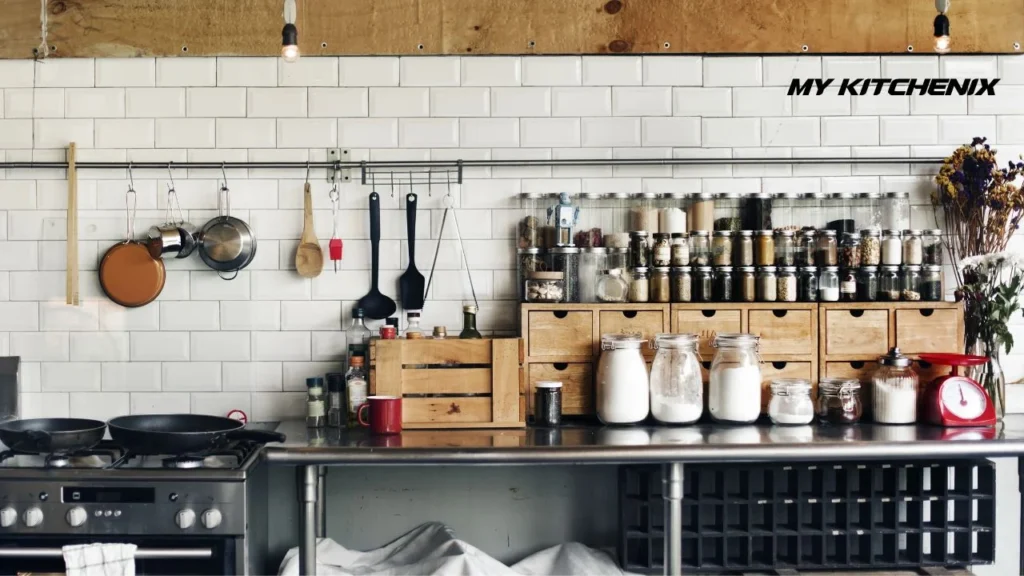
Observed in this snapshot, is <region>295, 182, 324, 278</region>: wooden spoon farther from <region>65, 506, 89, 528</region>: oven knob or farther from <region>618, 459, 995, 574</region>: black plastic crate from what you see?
<region>618, 459, 995, 574</region>: black plastic crate

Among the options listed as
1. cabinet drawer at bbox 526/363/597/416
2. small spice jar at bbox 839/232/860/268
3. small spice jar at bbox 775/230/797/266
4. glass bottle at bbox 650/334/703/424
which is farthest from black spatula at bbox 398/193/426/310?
small spice jar at bbox 839/232/860/268

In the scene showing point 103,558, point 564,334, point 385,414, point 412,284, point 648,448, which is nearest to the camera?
point 103,558

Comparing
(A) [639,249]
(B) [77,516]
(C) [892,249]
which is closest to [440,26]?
(A) [639,249]

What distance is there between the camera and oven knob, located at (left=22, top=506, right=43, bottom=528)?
263cm

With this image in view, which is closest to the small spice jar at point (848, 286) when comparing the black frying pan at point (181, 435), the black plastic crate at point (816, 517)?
the black plastic crate at point (816, 517)

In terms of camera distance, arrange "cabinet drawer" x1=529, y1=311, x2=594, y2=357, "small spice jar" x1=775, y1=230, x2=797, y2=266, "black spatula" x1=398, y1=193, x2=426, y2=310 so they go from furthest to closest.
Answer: "black spatula" x1=398, y1=193, x2=426, y2=310
"small spice jar" x1=775, y1=230, x2=797, y2=266
"cabinet drawer" x1=529, y1=311, x2=594, y2=357

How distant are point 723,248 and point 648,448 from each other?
3.16 ft

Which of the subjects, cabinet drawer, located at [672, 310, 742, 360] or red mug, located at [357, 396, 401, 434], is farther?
cabinet drawer, located at [672, 310, 742, 360]

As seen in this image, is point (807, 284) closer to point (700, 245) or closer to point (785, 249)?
point (785, 249)

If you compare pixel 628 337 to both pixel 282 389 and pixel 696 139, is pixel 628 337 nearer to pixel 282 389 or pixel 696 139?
pixel 696 139

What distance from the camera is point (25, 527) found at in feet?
8.66

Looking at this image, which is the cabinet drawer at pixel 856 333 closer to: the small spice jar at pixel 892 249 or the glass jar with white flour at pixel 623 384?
the small spice jar at pixel 892 249

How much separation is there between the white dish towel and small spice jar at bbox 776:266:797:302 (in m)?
2.41

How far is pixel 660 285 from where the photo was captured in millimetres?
3250
